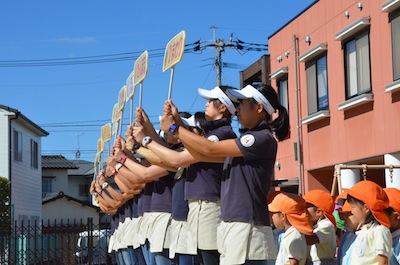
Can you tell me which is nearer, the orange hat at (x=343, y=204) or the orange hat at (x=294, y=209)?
the orange hat at (x=294, y=209)

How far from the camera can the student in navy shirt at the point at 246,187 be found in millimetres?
4887

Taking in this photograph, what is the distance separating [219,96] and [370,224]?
1.48m

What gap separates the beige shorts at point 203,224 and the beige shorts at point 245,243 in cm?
53

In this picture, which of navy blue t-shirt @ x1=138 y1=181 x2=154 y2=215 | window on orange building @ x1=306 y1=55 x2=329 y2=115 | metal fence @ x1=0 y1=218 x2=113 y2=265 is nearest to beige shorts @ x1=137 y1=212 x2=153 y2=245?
navy blue t-shirt @ x1=138 y1=181 x2=154 y2=215

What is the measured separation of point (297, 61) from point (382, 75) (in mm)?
4173

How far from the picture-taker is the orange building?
526 inches

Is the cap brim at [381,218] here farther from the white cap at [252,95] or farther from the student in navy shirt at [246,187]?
the white cap at [252,95]

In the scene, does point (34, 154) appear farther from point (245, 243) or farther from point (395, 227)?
point (245, 243)

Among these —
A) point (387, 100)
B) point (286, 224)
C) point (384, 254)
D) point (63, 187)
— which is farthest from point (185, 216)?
point (63, 187)

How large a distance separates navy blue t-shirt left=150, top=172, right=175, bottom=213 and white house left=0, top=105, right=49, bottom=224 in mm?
20994

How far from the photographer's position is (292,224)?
240 inches

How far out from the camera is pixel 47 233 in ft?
56.1

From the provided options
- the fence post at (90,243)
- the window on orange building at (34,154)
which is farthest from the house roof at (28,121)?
the fence post at (90,243)

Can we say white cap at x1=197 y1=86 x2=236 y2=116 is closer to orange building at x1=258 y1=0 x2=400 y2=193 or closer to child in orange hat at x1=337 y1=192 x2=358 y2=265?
child in orange hat at x1=337 y1=192 x2=358 y2=265
